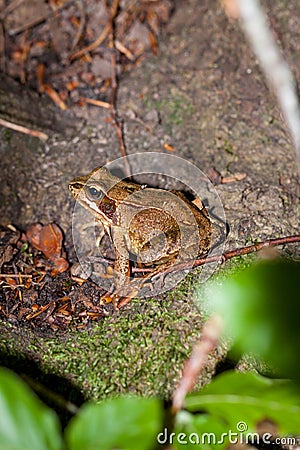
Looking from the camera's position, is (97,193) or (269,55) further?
(97,193)

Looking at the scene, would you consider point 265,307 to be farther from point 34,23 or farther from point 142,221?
point 34,23

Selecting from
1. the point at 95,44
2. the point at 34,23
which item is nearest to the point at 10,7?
the point at 34,23

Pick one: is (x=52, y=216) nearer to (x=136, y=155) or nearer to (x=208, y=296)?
(x=136, y=155)

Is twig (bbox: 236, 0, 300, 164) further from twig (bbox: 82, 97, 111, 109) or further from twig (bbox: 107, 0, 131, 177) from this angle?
twig (bbox: 82, 97, 111, 109)

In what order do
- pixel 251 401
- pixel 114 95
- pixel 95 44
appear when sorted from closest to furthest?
pixel 251 401, pixel 114 95, pixel 95 44

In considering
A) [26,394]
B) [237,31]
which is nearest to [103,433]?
[26,394]

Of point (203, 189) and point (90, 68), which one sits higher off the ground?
point (90, 68)
